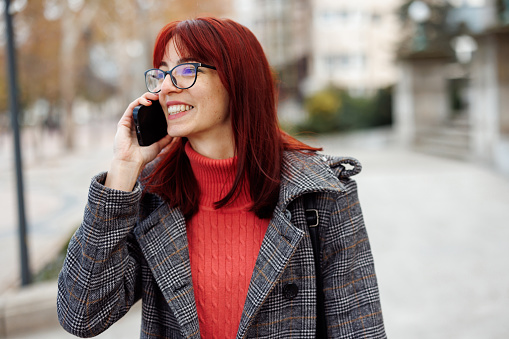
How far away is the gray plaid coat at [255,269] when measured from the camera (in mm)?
1729

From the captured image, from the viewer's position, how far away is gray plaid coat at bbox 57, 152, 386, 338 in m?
1.73

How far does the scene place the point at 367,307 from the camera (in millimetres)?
1846

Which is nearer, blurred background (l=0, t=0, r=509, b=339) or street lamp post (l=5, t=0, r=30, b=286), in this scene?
blurred background (l=0, t=0, r=509, b=339)

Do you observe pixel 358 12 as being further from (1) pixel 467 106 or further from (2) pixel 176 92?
(2) pixel 176 92

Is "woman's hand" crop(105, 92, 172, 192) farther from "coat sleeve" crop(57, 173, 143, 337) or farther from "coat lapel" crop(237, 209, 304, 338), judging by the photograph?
"coat lapel" crop(237, 209, 304, 338)

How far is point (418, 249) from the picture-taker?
6480 millimetres

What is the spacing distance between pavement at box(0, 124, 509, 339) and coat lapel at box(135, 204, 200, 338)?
2991mm

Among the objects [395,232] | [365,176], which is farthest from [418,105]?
[395,232]

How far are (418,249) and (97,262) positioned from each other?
540cm

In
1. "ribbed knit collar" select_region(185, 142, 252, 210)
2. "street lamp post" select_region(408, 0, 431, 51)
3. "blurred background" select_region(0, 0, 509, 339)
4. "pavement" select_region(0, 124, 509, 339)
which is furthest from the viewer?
"street lamp post" select_region(408, 0, 431, 51)

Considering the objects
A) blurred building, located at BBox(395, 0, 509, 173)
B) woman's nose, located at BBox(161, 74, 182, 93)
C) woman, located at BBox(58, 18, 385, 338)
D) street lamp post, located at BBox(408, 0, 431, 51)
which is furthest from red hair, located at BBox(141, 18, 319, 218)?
street lamp post, located at BBox(408, 0, 431, 51)

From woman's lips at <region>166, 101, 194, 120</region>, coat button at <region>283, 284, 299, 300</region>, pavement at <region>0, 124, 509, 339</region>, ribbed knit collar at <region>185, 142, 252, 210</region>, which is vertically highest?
woman's lips at <region>166, 101, 194, 120</region>

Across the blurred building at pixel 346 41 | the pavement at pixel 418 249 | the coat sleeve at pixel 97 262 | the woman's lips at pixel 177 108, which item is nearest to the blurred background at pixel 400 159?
the pavement at pixel 418 249

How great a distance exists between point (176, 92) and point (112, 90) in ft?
247
